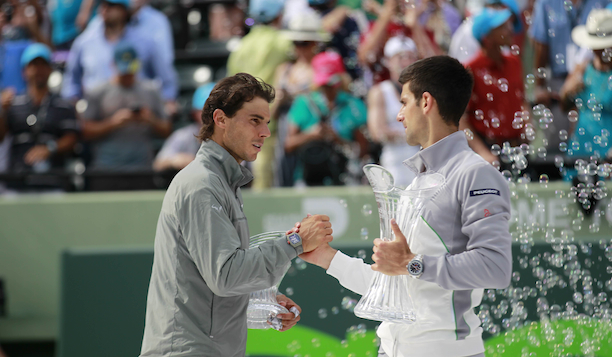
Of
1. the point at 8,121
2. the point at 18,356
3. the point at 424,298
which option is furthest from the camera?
the point at 8,121

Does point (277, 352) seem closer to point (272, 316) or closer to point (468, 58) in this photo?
point (272, 316)

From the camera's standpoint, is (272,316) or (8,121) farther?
(8,121)

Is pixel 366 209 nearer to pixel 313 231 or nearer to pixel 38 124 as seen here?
pixel 313 231

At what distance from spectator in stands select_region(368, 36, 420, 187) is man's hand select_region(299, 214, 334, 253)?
2.92m

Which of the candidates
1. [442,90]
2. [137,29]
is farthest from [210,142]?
[137,29]

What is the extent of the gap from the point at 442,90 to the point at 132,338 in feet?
10.5

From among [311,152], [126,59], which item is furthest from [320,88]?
[126,59]

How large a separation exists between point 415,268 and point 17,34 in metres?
7.00

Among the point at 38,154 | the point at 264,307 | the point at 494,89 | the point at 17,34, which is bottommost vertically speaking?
the point at 38,154

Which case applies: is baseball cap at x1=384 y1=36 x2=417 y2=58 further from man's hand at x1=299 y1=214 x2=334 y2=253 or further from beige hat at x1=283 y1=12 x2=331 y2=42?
man's hand at x1=299 y1=214 x2=334 y2=253

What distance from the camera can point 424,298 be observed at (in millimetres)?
2215

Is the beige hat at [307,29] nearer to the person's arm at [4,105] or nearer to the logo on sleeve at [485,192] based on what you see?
the person's arm at [4,105]

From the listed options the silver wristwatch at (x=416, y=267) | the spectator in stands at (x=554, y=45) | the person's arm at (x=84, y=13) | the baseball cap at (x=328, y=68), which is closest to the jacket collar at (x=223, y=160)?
the silver wristwatch at (x=416, y=267)

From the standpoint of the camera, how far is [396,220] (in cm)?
220
